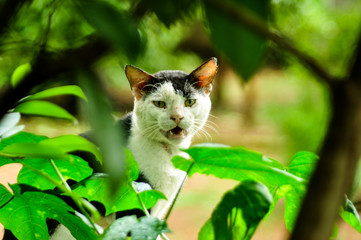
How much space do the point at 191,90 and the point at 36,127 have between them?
2.36 meters

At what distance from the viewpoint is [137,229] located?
13.9 inches

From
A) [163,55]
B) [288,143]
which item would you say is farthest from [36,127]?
[288,143]

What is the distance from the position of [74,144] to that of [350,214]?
0.30m

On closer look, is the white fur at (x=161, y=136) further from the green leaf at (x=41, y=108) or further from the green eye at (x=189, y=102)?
the green leaf at (x=41, y=108)

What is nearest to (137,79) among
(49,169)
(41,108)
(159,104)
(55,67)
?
Answer: (159,104)

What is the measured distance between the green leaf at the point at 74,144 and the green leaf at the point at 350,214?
0.85 ft

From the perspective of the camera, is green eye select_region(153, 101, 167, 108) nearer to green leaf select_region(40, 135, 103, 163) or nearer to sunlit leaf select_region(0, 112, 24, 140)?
sunlit leaf select_region(0, 112, 24, 140)

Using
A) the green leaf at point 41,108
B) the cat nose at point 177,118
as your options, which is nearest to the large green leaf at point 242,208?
the green leaf at point 41,108

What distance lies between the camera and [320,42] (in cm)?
306

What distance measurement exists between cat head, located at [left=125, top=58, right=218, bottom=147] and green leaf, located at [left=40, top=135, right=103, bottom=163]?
0.64 m

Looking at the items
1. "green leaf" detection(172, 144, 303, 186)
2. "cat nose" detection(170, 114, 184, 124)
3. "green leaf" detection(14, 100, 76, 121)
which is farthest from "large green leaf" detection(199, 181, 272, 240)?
"cat nose" detection(170, 114, 184, 124)

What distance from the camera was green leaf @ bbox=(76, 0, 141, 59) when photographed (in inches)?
6.8

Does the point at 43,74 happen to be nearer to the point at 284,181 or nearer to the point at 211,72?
the point at 284,181

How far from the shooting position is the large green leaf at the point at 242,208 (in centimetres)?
35
